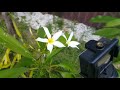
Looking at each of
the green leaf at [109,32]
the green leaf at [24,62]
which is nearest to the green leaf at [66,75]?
the green leaf at [24,62]

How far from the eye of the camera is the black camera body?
125 cm

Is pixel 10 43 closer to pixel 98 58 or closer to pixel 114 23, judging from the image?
pixel 98 58

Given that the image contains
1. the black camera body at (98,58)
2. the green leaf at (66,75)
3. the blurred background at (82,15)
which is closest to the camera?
the black camera body at (98,58)

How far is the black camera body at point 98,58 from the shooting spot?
1.25 meters

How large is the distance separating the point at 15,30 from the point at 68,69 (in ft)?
1.91

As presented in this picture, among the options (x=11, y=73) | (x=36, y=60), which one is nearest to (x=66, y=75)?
(x=36, y=60)

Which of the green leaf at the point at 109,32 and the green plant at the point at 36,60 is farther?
the green leaf at the point at 109,32

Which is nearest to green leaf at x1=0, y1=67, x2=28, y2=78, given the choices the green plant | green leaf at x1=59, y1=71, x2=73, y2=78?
the green plant

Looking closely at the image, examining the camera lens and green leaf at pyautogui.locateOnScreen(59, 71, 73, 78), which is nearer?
the camera lens

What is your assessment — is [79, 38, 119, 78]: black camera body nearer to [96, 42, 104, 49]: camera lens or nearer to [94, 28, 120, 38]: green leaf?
[96, 42, 104, 49]: camera lens

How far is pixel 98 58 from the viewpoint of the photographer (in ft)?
4.09

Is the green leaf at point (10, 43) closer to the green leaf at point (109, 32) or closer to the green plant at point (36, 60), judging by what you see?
the green plant at point (36, 60)
